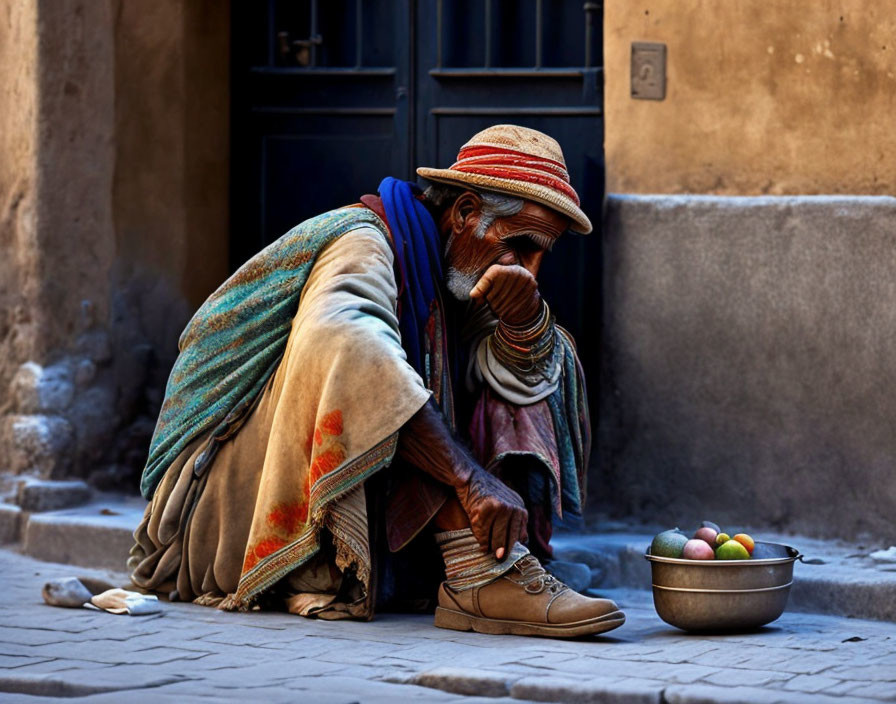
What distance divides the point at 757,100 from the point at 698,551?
1783mm

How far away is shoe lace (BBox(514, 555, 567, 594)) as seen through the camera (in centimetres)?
419

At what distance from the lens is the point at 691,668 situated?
12.1ft

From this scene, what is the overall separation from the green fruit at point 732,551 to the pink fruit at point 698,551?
0.03 meters

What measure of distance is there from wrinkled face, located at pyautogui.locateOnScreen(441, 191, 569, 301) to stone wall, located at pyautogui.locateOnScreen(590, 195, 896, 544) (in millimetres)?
719

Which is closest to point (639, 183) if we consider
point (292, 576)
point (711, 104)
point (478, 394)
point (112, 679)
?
point (711, 104)

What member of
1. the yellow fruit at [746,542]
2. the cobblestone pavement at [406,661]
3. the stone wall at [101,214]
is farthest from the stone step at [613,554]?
the yellow fruit at [746,542]

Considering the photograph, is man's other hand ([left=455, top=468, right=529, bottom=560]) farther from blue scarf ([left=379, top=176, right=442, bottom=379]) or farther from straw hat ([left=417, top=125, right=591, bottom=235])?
straw hat ([left=417, top=125, right=591, bottom=235])

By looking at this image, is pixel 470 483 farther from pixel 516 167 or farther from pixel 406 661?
pixel 516 167

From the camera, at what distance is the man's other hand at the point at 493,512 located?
4168mm

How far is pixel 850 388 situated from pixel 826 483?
12.5 inches

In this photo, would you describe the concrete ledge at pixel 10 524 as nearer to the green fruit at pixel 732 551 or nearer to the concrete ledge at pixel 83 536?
the concrete ledge at pixel 83 536

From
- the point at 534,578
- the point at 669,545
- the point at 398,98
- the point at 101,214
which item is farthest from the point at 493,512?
the point at 101,214

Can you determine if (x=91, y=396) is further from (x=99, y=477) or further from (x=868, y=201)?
(x=868, y=201)

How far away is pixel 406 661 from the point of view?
383 cm
